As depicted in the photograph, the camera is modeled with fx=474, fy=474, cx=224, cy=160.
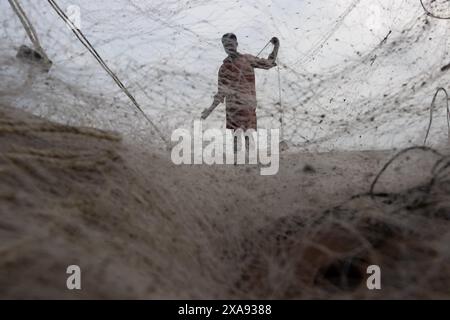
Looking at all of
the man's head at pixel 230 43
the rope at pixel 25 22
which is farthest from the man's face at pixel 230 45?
the rope at pixel 25 22

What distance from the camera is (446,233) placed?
145 cm

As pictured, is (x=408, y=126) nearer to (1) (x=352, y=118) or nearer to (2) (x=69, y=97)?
(1) (x=352, y=118)

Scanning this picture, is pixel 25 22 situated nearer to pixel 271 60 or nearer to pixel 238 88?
pixel 238 88

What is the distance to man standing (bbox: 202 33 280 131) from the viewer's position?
2369 mm

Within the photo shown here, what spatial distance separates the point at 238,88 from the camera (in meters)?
2.41

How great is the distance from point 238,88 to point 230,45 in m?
0.37

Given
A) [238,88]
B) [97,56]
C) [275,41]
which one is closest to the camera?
[97,56]

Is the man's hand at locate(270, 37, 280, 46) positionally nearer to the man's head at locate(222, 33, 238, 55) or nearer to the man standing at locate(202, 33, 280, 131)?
the man standing at locate(202, 33, 280, 131)

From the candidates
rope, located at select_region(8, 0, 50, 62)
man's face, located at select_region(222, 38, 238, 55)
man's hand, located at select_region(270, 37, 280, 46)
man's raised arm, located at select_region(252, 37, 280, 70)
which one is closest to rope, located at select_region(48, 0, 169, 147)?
rope, located at select_region(8, 0, 50, 62)

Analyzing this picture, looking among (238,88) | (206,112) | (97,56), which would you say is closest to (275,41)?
(238,88)

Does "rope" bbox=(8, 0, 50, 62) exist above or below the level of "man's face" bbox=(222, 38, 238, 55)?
below

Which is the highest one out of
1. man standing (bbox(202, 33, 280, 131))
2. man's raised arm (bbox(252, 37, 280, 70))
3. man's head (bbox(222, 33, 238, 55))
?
man's head (bbox(222, 33, 238, 55))

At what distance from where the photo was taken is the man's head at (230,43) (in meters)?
2.61
